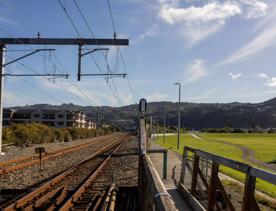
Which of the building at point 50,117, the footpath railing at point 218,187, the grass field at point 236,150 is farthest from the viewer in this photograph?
the building at point 50,117

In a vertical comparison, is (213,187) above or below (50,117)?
below

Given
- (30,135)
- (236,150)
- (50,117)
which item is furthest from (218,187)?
(50,117)

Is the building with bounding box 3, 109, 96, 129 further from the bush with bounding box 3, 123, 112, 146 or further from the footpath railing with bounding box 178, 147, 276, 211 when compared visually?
the footpath railing with bounding box 178, 147, 276, 211

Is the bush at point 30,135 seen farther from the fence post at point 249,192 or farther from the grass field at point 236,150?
the fence post at point 249,192

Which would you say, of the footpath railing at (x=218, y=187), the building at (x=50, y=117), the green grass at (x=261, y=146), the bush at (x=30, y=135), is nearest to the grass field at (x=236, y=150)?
the green grass at (x=261, y=146)

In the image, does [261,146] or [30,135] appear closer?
[30,135]

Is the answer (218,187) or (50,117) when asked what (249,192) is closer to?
(218,187)

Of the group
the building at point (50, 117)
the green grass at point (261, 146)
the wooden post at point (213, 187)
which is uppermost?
the building at point (50, 117)

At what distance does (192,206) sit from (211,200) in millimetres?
2090

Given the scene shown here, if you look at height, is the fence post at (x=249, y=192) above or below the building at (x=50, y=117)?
below

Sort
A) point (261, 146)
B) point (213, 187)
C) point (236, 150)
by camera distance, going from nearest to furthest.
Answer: point (213, 187) < point (236, 150) < point (261, 146)

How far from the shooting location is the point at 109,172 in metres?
21.8

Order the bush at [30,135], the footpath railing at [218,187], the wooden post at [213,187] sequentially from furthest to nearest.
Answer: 1. the bush at [30,135]
2. the wooden post at [213,187]
3. the footpath railing at [218,187]

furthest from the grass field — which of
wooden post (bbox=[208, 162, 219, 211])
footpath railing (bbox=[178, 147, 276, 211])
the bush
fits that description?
the bush
